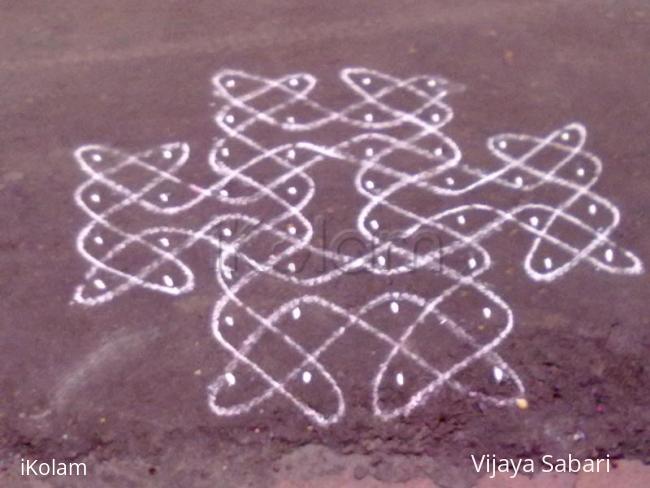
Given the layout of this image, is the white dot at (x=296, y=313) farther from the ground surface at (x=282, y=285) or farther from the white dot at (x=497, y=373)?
the white dot at (x=497, y=373)

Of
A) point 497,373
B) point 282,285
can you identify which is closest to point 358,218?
point 282,285

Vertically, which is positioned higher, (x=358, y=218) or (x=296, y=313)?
(x=358, y=218)

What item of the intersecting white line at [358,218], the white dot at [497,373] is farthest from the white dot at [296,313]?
the white dot at [497,373]

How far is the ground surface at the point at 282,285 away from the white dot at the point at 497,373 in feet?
0.17

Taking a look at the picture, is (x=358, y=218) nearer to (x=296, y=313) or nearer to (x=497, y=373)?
(x=296, y=313)

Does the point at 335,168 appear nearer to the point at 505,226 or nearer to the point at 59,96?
the point at 505,226

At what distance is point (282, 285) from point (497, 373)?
1120 millimetres

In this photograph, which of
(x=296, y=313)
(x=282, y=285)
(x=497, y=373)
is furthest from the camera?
(x=282, y=285)

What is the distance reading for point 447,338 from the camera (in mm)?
3535

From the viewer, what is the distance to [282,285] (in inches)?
148

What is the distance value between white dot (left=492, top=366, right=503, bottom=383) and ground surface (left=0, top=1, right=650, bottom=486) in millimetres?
52

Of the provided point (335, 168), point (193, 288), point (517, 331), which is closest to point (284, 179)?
point (335, 168)

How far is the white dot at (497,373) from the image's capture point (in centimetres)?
338

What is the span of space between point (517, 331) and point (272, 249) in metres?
1.29
